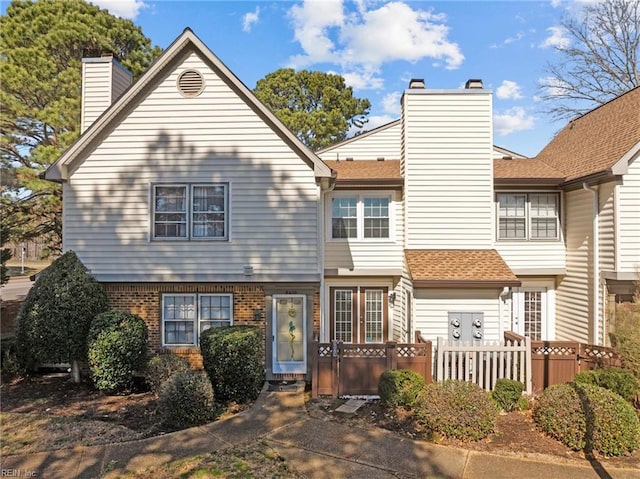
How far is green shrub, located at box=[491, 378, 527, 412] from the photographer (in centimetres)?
796

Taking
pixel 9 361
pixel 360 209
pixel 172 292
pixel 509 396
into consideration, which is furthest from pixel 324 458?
pixel 9 361

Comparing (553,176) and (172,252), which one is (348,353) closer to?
(172,252)

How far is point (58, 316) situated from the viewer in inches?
357

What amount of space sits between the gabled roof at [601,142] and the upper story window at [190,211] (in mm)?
9972

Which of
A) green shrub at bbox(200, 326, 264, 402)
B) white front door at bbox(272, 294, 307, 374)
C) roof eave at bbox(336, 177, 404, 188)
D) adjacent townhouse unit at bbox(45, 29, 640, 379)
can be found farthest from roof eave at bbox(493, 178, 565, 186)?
green shrub at bbox(200, 326, 264, 402)

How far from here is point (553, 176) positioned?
39.4 feet

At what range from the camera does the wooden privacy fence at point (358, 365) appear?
8.80 meters

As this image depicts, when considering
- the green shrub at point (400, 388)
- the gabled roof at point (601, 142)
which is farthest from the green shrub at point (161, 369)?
the gabled roof at point (601, 142)

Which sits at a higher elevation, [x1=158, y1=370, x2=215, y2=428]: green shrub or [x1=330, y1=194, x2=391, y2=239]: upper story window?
[x1=330, y1=194, x2=391, y2=239]: upper story window

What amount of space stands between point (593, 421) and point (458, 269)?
477 cm

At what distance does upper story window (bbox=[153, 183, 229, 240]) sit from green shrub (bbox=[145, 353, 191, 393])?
309 centimetres

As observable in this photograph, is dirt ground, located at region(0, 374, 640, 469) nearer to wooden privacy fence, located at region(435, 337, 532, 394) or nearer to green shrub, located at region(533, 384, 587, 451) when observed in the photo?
green shrub, located at region(533, 384, 587, 451)

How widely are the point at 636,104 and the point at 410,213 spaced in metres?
7.51

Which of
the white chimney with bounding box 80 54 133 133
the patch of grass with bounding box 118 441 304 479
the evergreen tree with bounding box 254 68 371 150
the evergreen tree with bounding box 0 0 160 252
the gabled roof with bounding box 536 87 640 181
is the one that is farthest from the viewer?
the evergreen tree with bounding box 254 68 371 150
